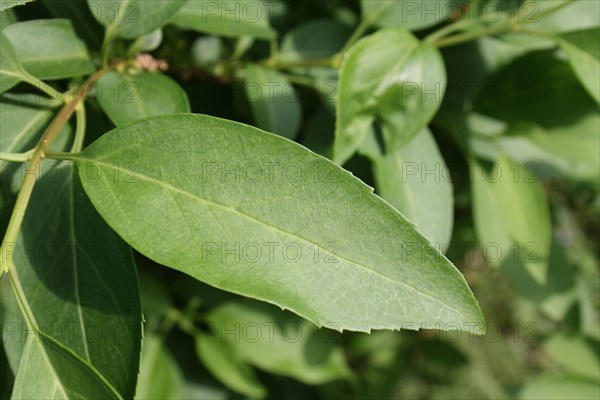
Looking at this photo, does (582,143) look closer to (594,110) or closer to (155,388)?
(594,110)

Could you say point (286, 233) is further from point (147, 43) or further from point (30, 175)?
point (147, 43)

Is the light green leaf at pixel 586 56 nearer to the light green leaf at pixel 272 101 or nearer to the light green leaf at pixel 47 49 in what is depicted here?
the light green leaf at pixel 272 101

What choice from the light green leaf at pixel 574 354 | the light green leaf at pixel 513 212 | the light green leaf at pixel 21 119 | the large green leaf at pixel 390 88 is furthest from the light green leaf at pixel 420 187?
the light green leaf at pixel 574 354

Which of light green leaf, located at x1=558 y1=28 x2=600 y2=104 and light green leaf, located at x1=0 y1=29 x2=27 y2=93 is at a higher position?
light green leaf, located at x1=0 y1=29 x2=27 y2=93

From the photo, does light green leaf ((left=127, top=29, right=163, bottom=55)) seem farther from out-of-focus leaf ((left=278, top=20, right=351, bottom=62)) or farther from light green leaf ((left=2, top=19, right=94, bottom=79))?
out-of-focus leaf ((left=278, top=20, right=351, bottom=62))

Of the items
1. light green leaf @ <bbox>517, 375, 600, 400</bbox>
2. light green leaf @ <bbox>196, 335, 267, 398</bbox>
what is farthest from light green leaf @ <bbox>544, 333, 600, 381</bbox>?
light green leaf @ <bbox>196, 335, 267, 398</bbox>

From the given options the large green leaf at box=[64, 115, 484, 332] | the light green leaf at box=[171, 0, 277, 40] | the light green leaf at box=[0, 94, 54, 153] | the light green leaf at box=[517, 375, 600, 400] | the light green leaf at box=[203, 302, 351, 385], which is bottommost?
the light green leaf at box=[517, 375, 600, 400]
